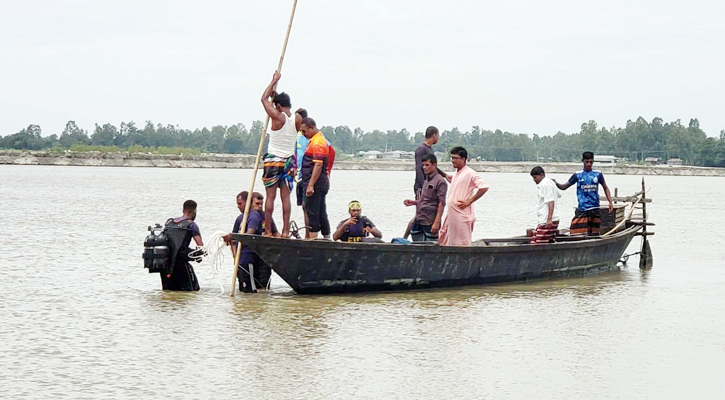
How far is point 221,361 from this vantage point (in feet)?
31.0

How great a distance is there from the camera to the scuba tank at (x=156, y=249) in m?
12.7

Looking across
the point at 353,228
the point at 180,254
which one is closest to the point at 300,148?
the point at 353,228

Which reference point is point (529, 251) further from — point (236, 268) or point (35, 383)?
point (35, 383)

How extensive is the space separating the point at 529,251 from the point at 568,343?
173 inches

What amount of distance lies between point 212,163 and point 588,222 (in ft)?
457

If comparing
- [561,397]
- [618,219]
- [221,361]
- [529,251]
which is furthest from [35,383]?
[618,219]

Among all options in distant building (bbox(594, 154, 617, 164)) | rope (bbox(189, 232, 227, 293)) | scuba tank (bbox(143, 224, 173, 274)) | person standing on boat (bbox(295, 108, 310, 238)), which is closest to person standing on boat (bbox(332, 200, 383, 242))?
person standing on boat (bbox(295, 108, 310, 238))

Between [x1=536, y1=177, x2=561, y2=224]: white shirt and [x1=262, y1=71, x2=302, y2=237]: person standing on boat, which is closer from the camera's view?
[x1=262, y1=71, x2=302, y2=237]: person standing on boat

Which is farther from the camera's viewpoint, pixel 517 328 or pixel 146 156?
pixel 146 156

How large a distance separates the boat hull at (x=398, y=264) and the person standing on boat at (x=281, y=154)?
657mm

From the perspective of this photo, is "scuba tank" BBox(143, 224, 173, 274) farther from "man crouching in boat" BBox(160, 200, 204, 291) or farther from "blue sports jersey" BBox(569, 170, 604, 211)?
"blue sports jersey" BBox(569, 170, 604, 211)

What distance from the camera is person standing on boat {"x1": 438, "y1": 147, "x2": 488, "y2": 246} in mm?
13914

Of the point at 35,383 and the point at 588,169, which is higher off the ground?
the point at 588,169

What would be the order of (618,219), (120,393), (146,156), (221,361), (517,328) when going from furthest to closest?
(146,156) < (618,219) < (517,328) < (221,361) < (120,393)
